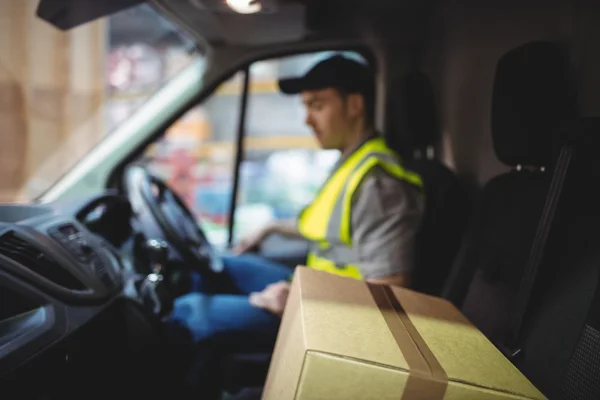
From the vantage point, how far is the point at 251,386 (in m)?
1.61

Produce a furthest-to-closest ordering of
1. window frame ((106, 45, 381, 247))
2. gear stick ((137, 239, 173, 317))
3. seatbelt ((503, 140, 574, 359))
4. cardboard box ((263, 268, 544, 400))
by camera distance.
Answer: window frame ((106, 45, 381, 247)) < gear stick ((137, 239, 173, 317)) < seatbelt ((503, 140, 574, 359)) < cardboard box ((263, 268, 544, 400))

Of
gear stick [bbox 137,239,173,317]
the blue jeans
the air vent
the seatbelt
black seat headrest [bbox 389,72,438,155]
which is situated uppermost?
black seat headrest [bbox 389,72,438,155]

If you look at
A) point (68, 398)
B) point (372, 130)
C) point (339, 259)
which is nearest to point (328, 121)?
point (372, 130)

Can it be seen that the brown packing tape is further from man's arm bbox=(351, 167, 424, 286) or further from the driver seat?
the driver seat

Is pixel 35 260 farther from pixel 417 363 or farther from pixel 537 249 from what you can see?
pixel 537 249

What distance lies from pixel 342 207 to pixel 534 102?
2.07 ft

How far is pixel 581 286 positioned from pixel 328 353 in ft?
2.05

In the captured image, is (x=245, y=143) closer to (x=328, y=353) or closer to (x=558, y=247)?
(x=558, y=247)

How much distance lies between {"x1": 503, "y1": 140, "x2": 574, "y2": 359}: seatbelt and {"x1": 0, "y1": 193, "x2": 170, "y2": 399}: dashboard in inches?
34.7

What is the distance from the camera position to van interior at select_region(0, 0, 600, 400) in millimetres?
1086

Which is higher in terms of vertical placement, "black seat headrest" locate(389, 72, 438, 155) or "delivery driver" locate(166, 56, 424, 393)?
"black seat headrest" locate(389, 72, 438, 155)

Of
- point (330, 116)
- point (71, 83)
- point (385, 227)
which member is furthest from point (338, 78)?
point (71, 83)

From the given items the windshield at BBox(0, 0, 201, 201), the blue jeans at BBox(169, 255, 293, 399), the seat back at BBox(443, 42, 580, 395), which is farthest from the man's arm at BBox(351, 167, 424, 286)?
the windshield at BBox(0, 0, 201, 201)

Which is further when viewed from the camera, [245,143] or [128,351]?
[245,143]
